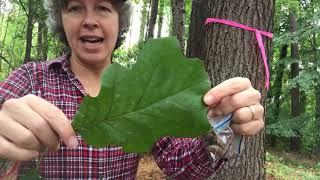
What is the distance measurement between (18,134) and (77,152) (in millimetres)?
931

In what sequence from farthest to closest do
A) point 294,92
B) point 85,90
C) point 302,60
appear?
point 294,92 → point 302,60 → point 85,90

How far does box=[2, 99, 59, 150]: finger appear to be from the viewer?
812 mm

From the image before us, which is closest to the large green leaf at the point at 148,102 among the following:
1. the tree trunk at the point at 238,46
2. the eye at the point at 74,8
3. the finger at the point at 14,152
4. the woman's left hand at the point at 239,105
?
the finger at the point at 14,152

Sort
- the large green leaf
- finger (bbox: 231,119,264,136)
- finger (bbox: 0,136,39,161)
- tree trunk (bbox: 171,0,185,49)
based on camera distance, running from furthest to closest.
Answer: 1. tree trunk (bbox: 171,0,185,49)
2. finger (bbox: 231,119,264,136)
3. finger (bbox: 0,136,39,161)
4. the large green leaf

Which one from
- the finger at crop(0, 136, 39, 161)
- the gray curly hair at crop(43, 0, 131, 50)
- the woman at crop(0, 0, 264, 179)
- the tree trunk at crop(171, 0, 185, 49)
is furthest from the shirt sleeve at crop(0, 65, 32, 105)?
the tree trunk at crop(171, 0, 185, 49)

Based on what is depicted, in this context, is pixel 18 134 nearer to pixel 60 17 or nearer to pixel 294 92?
pixel 60 17

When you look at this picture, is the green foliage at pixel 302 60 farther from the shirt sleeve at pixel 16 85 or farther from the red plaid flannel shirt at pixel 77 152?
the shirt sleeve at pixel 16 85

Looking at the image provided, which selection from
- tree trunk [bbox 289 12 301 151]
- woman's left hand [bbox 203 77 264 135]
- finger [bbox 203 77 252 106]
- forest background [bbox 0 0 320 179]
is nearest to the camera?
finger [bbox 203 77 252 106]

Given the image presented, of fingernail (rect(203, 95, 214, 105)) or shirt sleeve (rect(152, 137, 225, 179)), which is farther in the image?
shirt sleeve (rect(152, 137, 225, 179))

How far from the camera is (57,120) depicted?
2.65ft

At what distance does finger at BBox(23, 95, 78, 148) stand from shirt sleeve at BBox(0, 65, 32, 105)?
83 cm

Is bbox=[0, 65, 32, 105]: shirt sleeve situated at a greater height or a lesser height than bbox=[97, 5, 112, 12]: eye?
lesser

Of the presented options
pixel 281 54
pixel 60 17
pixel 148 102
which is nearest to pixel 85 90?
pixel 60 17

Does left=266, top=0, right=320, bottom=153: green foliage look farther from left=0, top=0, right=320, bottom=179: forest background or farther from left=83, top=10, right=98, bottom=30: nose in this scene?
left=83, top=10, right=98, bottom=30: nose
